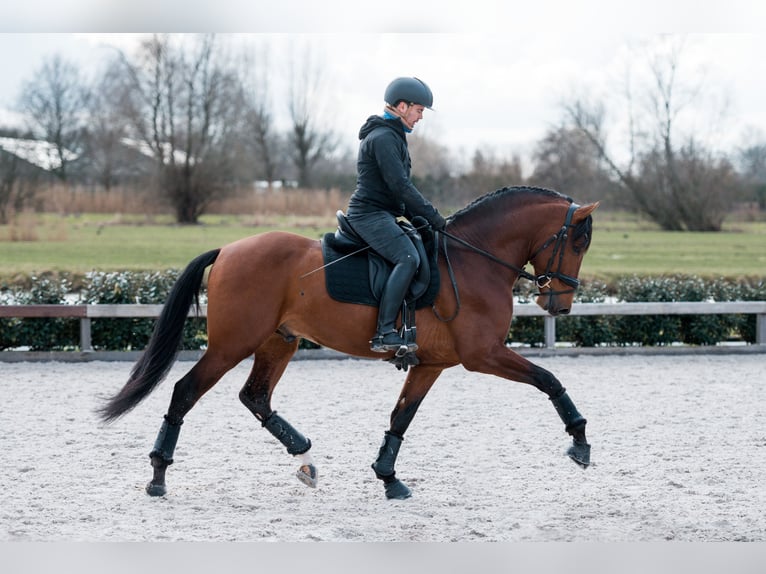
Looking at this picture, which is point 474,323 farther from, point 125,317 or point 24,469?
point 125,317

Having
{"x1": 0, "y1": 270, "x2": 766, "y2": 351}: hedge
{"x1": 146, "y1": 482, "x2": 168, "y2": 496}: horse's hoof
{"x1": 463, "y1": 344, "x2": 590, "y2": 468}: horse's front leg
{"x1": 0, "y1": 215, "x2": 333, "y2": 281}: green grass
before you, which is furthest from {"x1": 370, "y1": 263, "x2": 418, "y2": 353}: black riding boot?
{"x1": 0, "y1": 215, "x2": 333, "y2": 281}: green grass

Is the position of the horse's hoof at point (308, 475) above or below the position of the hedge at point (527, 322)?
below

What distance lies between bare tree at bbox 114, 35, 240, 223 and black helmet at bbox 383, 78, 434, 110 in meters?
29.4

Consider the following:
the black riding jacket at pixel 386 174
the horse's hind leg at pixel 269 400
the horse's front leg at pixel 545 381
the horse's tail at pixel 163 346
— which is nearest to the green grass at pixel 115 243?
the horse's tail at pixel 163 346

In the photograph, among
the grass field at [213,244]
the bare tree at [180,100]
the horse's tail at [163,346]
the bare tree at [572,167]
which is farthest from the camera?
the bare tree at [180,100]

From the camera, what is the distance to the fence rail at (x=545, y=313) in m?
10.2

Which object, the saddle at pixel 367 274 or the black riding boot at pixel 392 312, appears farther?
the saddle at pixel 367 274

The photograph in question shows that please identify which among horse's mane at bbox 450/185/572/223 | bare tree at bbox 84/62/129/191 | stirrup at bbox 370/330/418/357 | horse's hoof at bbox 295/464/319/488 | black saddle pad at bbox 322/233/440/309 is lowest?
horse's hoof at bbox 295/464/319/488

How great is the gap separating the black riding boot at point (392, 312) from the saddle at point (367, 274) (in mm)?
65

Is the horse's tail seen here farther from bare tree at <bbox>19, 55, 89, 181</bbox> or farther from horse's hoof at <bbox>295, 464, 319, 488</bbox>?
bare tree at <bbox>19, 55, 89, 181</bbox>

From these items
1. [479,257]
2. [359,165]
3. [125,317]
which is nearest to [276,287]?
[359,165]

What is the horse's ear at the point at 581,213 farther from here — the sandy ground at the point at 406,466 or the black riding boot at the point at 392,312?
the sandy ground at the point at 406,466

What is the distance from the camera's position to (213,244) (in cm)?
2312

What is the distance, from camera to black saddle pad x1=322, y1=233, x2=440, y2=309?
530cm
